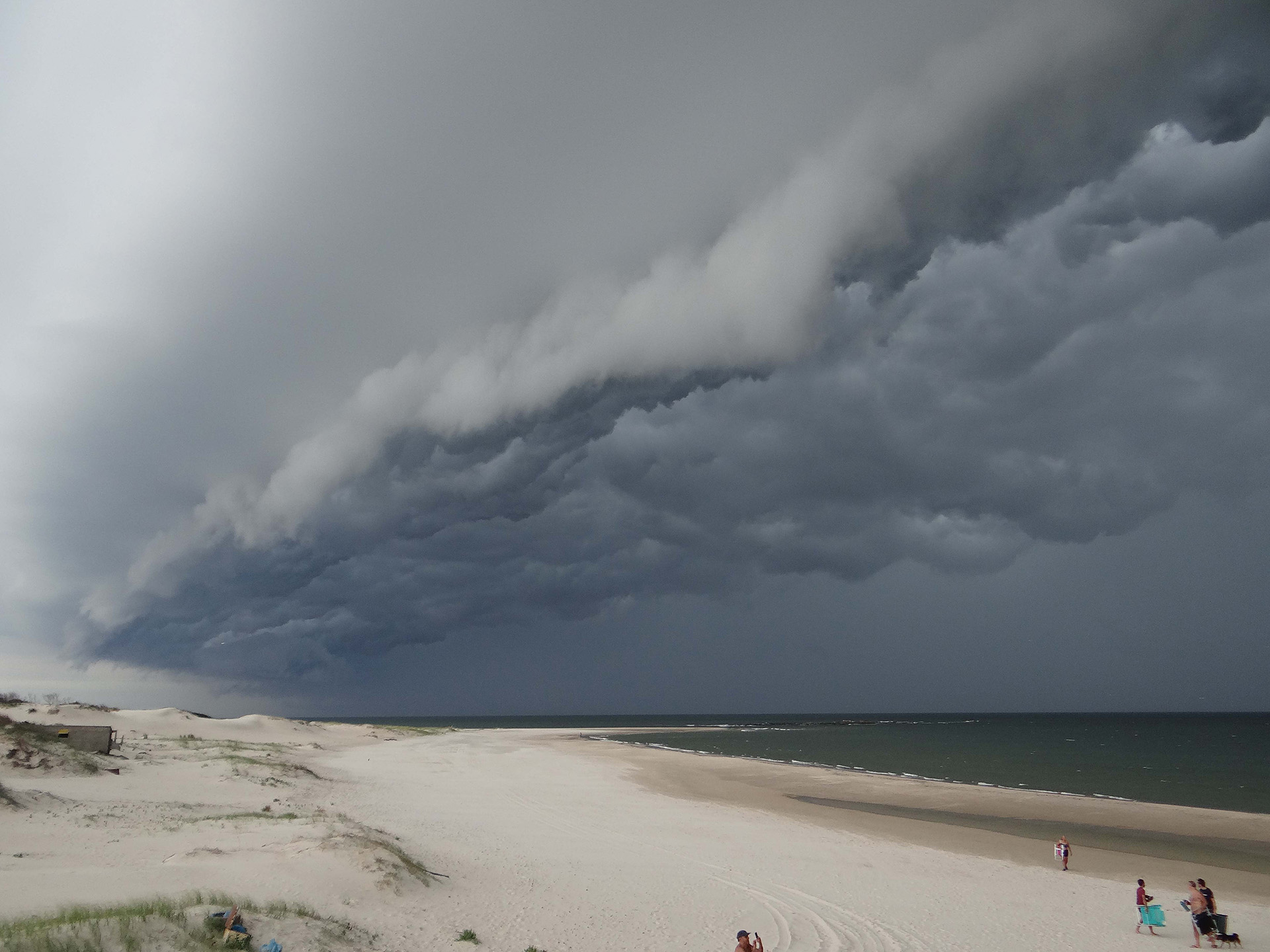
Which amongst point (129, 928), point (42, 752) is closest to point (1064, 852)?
point (129, 928)

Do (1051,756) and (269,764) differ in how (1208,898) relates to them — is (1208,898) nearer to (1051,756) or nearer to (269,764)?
(269,764)

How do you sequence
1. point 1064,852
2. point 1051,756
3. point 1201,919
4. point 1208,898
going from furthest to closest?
point 1051,756 < point 1064,852 < point 1208,898 < point 1201,919

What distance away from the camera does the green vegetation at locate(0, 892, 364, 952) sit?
9773mm

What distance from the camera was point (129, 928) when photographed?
10.6 m

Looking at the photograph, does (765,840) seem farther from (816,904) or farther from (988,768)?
(988,768)

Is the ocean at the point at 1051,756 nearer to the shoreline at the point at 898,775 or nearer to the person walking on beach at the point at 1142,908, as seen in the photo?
the shoreline at the point at 898,775

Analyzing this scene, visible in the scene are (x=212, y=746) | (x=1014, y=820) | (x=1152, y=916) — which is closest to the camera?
(x=1152, y=916)

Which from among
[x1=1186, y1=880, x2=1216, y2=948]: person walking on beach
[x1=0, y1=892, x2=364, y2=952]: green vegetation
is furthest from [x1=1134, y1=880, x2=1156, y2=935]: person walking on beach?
[x1=0, y1=892, x2=364, y2=952]: green vegetation

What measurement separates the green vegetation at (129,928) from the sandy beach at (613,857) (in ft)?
4.23

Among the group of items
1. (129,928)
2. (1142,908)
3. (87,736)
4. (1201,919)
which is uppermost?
(129,928)

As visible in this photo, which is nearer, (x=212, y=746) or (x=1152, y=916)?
(x=1152, y=916)

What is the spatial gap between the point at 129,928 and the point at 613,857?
16279mm

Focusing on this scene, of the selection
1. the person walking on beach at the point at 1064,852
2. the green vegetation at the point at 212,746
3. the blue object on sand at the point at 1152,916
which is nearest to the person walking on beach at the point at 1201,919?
the blue object on sand at the point at 1152,916

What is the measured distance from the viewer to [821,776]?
56375 mm
